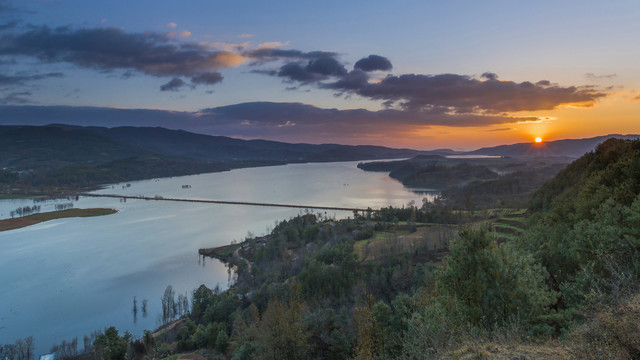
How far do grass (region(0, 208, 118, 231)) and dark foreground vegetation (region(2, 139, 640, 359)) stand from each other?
47.1 meters

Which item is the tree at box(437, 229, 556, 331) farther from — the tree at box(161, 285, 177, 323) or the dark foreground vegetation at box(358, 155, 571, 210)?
the dark foreground vegetation at box(358, 155, 571, 210)

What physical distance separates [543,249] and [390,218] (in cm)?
4271

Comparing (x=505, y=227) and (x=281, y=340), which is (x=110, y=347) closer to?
(x=281, y=340)

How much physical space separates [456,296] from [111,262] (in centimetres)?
4637

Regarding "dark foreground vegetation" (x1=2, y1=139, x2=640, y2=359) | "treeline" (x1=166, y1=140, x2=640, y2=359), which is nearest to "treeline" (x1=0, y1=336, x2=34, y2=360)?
"dark foreground vegetation" (x1=2, y1=139, x2=640, y2=359)

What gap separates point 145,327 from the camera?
3003 cm

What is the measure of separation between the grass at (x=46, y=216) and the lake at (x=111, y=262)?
10.4 ft

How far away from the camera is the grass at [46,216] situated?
213ft

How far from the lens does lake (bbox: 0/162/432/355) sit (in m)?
30.3

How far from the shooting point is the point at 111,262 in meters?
44.4

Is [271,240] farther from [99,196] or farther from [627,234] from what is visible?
[99,196]

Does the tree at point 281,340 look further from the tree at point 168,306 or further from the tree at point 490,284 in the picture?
the tree at point 168,306

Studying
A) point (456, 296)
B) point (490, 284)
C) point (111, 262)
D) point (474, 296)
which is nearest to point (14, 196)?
point (111, 262)

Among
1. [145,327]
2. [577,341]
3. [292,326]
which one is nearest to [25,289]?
[145,327]
